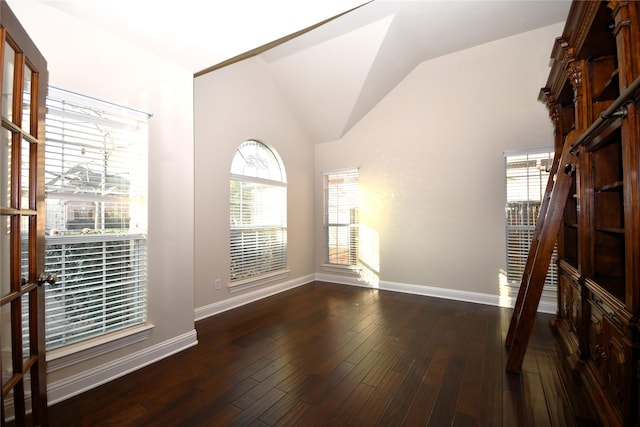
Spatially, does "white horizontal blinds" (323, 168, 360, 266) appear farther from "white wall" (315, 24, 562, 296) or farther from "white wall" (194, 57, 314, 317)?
"white wall" (194, 57, 314, 317)

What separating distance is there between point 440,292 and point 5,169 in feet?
14.6

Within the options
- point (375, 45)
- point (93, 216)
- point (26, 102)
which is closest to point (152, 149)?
point (93, 216)

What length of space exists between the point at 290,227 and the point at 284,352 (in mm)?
2433

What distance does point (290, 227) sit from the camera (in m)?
4.71

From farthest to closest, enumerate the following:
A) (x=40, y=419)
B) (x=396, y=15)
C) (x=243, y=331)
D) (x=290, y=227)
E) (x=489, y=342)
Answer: (x=290, y=227) < (x=396, y=15) < (x=243, y=331) < (x=489, y=342) < (x=40, y=419)

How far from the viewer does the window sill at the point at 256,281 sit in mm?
3707

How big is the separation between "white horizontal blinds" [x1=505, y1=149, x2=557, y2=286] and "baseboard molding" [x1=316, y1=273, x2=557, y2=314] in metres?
0.29

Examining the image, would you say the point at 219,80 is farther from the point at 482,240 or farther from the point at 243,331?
the point at 482,240

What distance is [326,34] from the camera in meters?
3.49

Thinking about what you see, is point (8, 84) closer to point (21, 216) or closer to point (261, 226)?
point (21, 216)

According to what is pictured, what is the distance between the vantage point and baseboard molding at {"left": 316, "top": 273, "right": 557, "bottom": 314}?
3.49 metres

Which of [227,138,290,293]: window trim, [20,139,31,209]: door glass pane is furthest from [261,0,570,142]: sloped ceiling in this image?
[20,139,31,209]: door glass pane

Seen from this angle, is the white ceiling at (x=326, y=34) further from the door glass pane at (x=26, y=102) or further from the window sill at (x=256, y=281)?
the window sill at (x=256, y=281)

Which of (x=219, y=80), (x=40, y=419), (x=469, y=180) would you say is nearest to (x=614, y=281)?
(x=469, y=180)
